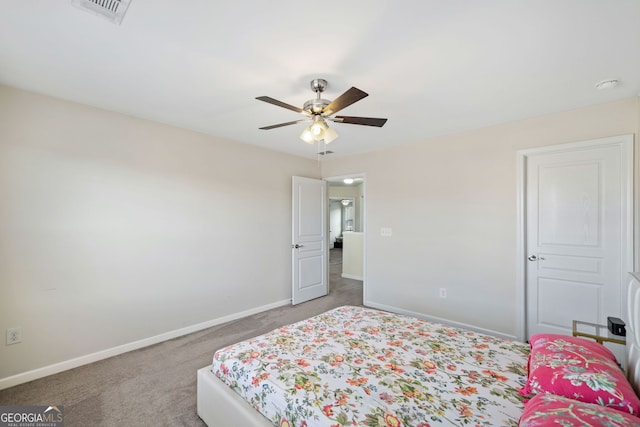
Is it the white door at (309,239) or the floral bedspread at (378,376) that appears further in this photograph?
the white door at (309,239)

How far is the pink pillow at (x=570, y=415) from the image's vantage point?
85 centimetres

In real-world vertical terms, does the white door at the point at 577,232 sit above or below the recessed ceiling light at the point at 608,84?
below

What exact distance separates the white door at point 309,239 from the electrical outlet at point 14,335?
2889mm

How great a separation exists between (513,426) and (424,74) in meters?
2.08

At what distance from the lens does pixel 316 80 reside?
2027 millimetres

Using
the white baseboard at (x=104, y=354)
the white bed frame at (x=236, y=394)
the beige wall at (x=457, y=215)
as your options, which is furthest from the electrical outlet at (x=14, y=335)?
the beige wall at (x=457, y=215)

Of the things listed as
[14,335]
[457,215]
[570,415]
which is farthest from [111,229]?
[457,215]

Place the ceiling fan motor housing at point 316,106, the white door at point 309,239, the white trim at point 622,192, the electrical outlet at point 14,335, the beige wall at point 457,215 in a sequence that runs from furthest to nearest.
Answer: the white door at point 309,239
the beige wall at point 457,215
the white trim at point 622,192
the electrical outlet at point 14,335
the ceiling fan motor housing at point 316,106

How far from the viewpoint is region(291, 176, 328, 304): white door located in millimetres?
4297

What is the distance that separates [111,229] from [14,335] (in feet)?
3.46

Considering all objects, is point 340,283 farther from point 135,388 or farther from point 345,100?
point 345,100

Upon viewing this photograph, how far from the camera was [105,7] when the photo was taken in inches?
54.2

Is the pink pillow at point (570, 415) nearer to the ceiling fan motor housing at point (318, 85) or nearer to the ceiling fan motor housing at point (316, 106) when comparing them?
the ceiling fan motor housing at point (316, 106)

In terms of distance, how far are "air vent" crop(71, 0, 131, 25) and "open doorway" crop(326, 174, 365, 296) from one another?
336 centimetres
